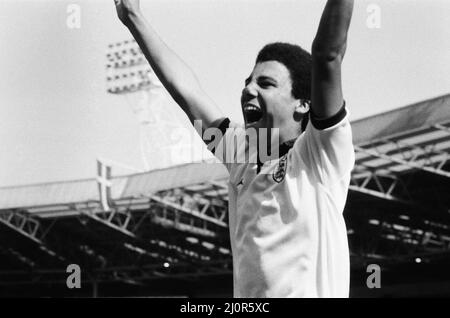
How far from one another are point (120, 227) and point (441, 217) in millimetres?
7456

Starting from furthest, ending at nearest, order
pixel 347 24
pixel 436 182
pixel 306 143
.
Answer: pixel 436 182 → pixel 306 143 → pixel 347 24

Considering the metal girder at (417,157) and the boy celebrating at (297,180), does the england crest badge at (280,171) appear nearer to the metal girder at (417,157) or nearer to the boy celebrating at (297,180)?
the boy celebrating at (297,180)

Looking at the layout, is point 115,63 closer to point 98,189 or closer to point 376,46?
point 98,189

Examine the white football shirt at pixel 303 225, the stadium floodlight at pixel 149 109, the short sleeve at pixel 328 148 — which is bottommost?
the white football shirt at pixel 303 225

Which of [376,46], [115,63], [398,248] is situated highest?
[115,63]

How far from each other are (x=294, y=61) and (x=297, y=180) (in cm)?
40

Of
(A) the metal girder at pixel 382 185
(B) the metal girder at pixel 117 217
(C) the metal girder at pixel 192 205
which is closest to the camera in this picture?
(A) the metal girder at pixel 382 185

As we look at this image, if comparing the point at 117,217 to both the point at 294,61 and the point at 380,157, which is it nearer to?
the point at 380,157

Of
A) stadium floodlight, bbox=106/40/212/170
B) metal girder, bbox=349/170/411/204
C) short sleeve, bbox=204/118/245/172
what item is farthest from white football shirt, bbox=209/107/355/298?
stadium floodlight, bbox=106/40/212/170

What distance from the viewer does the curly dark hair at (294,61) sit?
2471mm

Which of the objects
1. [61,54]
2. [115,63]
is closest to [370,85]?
[61,54]

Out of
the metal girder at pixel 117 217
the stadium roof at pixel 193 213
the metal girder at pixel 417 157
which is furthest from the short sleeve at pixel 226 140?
the metal girder at pixel 117 217

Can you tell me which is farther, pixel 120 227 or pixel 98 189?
pixel 120 227
